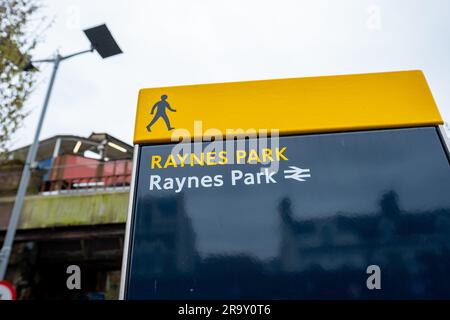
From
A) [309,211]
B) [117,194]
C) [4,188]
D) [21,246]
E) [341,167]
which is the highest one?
[4,188]

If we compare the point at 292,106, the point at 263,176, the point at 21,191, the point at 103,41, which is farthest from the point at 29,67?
the point at 263,176

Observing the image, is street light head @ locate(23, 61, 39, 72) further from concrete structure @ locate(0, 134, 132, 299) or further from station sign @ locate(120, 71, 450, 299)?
station sign @ locate(120, 71, 450, 299)

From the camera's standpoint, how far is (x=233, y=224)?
237 cm

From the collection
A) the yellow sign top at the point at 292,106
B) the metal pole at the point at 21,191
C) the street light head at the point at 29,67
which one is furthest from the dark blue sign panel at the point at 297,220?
the metal pole at the point at 21,191

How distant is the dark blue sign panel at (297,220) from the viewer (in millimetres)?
2119

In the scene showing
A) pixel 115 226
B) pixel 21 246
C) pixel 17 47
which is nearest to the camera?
pixel 17 47

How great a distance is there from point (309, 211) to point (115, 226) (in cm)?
1012

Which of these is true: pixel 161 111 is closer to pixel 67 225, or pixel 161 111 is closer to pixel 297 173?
pixel 297 173

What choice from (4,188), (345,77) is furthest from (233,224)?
(4,188)

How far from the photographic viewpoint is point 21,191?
359 inches

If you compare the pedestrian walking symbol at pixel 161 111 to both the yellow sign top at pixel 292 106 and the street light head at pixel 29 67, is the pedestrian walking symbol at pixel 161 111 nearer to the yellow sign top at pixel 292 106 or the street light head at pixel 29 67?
the yellow sign top at pixel 292 106

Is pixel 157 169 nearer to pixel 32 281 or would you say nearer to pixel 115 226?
pixel 115 226

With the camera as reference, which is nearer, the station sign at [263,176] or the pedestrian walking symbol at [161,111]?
the station sign at [263,176]

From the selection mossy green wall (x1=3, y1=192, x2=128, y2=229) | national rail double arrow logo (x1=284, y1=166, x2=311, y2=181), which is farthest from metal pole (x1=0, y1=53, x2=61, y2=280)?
national rail double arrow logo (x1=284, y1=166, x2=311, y2=181)
